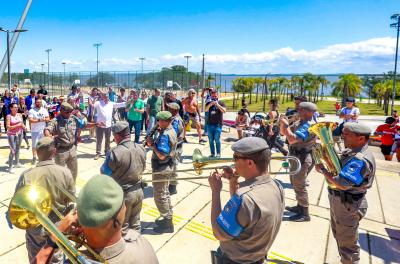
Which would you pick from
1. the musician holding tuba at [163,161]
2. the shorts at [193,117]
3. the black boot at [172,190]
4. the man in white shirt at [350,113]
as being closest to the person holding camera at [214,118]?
the shorts at [193,117]

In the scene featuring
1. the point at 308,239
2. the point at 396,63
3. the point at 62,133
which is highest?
the point at 396,63

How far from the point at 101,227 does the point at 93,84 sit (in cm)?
2885

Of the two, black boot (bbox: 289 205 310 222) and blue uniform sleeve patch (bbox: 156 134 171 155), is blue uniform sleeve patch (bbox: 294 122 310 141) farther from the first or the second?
blue uniform sleeve patch (bbox: 156 134 171 155)

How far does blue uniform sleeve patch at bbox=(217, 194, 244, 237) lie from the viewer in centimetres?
219

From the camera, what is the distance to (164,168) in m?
4.92

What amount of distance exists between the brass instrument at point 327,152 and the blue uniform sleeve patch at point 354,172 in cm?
23

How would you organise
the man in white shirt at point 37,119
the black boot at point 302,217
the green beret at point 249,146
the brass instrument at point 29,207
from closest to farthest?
the brass instrument at point 29,207 < the green beret at point 249,146 < the black boot at point 302,217 < the man in white shirt at point 37,119

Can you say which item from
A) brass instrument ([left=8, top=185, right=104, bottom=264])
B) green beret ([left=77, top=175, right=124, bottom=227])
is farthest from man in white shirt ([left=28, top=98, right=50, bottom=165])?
green beret ([left=77, top=175, right=124, bottom=227])

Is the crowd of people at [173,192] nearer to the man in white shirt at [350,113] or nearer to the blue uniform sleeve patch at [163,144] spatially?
the blue uniform sleeve patch at [163,144]

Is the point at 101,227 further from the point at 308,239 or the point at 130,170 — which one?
the point at 308,239

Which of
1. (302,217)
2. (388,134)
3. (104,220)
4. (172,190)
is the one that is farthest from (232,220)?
(388,134)

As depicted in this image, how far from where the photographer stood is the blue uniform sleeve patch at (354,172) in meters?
3.23

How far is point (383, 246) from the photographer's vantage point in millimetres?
4500

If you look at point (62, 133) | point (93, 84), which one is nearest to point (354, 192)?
point (62, 133)
